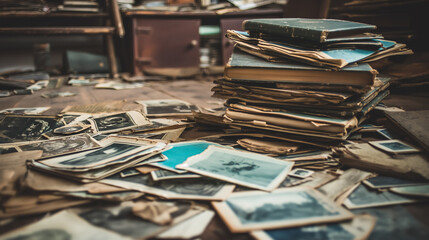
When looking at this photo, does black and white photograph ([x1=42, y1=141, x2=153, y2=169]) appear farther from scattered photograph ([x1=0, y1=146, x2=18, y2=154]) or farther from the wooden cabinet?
the wooden cabinet

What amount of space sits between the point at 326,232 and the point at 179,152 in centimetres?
56

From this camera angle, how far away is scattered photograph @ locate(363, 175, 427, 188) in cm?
85

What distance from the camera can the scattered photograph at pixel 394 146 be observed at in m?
1.04

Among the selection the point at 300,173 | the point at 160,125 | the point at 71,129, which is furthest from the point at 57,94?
the point at 300,173

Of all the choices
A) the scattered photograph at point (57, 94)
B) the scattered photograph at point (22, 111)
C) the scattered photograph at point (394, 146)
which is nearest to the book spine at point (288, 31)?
the scattered photograph at point (394, 146)

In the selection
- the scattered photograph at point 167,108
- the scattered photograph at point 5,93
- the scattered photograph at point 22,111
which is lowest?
the scattered photograph at point 5,93

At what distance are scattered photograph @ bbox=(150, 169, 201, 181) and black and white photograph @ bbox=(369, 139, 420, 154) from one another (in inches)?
25.7

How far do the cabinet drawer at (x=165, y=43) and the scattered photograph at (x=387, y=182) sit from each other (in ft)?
9.06

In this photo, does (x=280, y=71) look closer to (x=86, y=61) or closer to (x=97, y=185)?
(x=97, y=185)

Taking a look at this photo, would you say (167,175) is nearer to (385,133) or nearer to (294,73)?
(294,73)

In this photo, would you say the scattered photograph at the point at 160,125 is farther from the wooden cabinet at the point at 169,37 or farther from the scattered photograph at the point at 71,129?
the wooden cabinet at the point at 169,37

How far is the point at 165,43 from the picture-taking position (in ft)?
10.9

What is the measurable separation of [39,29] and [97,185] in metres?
2.74

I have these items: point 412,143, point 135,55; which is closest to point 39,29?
point 135,55
